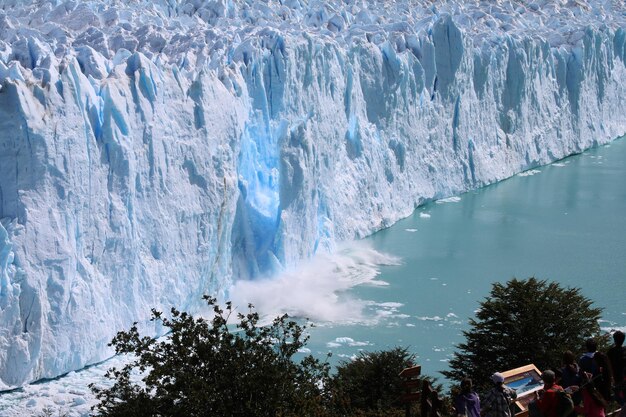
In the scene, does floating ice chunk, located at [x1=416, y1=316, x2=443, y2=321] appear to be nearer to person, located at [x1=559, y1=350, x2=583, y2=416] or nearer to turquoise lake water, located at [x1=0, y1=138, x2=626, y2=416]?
turquoise lake water, located at [x1=0, y1=138, x2=626, y2=416]

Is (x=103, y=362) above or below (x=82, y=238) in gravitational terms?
below

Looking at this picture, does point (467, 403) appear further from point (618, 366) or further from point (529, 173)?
point (529, 173)

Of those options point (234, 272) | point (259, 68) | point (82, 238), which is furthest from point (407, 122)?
point (82, 238)

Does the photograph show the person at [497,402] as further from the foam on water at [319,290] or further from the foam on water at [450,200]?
the foam on water at [450,200]

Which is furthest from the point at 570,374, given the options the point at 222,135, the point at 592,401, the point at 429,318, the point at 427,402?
the point at 222,135

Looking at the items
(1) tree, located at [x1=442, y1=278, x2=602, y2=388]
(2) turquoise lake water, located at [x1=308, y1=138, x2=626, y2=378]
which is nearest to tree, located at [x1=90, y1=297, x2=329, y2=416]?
(1) tree, located at [x1=442, y1=278, x2=602, y2=388]

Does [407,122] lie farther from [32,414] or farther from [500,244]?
[32,414]
